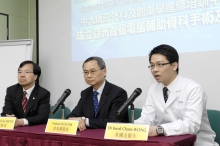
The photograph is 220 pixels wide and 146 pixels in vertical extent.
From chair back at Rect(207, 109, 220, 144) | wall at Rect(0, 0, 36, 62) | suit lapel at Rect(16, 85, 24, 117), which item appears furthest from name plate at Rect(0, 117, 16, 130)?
wall at Rect(0, 0, 36, 62)

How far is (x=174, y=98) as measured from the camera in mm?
1910

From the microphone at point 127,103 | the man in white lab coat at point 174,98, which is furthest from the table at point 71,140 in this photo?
the man in white lab coat at point 174,98

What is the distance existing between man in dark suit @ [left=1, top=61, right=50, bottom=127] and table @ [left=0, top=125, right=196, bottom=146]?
2.13ft

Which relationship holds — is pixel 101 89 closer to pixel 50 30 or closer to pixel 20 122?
pixel 20 122

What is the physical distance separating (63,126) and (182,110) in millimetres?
783

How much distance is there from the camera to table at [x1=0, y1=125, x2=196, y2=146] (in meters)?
1.41

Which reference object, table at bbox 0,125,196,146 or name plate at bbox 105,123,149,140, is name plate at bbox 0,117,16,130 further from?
name plate at bbox 105,123,149,140

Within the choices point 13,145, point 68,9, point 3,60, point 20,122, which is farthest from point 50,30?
point 13,145

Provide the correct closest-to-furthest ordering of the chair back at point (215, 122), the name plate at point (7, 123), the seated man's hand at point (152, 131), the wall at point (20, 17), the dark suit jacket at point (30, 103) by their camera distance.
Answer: the seated man's hand at point (152, 131), the name plate at point (7, 123), the chair back at point (215, 122), the dark suit jacket at point (30, 103), the wall at point (20, 17)

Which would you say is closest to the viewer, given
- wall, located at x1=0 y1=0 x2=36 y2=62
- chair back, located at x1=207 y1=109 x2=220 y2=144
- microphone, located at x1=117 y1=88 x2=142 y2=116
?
microphone, located at x1=117 y1=88 x2=142 y2=116

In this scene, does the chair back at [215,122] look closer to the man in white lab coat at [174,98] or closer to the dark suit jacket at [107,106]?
the man in white lab coat at [174,98]

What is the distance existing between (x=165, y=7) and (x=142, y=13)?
263 mm

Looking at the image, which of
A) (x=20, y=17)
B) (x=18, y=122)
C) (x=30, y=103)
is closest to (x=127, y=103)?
(x=18, y=122)

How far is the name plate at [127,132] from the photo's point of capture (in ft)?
4.74
